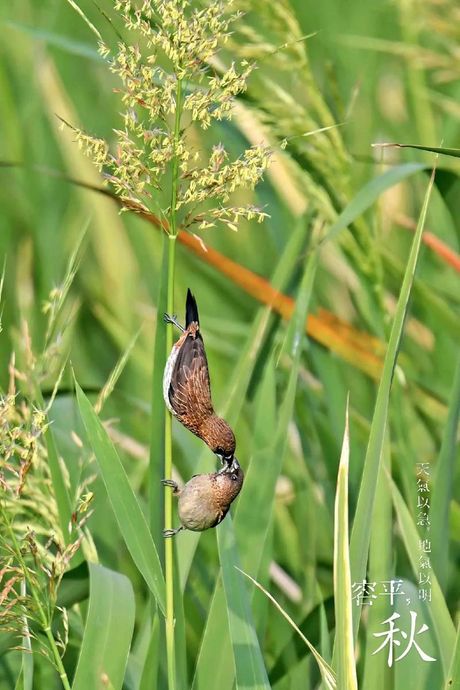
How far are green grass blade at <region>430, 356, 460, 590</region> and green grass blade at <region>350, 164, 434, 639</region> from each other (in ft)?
0.70

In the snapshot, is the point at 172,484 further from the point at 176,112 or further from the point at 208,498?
the point at 176,112

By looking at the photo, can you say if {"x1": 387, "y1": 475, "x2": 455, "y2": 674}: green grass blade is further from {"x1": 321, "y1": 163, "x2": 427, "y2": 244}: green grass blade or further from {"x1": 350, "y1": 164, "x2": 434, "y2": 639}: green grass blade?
{"x1": 321, "y1": 163, "x2": 427, "y2": 244}: green grass blade

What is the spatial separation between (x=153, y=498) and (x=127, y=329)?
1.24 metres

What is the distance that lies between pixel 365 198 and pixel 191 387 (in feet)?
1.99

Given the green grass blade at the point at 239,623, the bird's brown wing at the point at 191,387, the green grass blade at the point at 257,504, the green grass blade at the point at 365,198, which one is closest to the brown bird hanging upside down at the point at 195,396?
the bird's brown wing at the point at 191,387

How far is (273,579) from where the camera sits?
171 centimetres

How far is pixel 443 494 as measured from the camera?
4.12 ft

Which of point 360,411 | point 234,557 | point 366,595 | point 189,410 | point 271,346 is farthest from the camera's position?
point 360,411

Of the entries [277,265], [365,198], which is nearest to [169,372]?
[365,198]

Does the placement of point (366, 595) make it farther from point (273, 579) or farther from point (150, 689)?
point (273, 579)

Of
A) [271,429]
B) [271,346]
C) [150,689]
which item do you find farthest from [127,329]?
[150,689]

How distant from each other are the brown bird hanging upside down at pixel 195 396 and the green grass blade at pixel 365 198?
1.66ft

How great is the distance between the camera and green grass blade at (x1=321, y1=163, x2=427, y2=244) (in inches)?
53.7

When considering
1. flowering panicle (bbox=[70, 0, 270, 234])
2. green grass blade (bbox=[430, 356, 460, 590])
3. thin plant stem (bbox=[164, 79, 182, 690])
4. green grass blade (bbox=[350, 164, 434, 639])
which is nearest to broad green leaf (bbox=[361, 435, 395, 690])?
green grass blade (bbox=[430, 356, 460, 590])
